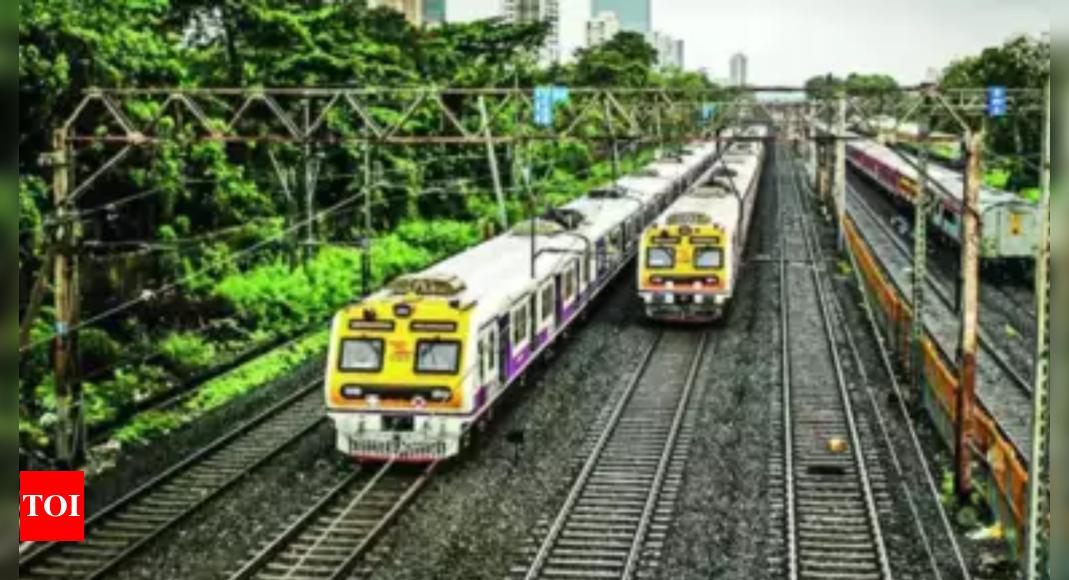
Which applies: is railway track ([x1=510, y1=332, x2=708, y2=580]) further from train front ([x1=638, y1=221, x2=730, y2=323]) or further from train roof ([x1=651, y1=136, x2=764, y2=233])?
train roof ([x1=651, y1=136, x2=764, y2=233])

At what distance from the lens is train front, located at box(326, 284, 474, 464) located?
18.4 metres

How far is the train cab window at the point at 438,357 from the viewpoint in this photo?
60.4 feet

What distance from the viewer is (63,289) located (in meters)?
18.5

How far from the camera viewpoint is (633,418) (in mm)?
22469

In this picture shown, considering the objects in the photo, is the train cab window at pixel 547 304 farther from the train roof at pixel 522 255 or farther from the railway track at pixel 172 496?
the railway track at pixel 172 496

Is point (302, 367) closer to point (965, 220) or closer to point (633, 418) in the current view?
point (633, 418)

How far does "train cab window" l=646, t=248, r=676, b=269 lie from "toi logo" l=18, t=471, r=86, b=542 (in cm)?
1572

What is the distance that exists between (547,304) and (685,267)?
20.0 ft

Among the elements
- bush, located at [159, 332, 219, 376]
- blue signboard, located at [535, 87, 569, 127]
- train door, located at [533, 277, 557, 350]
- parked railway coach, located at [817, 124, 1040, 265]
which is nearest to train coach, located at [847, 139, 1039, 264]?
parked railway coach, located at [817, 124, 1040, 265]

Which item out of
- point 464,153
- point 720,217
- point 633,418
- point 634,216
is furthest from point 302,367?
point 464,153

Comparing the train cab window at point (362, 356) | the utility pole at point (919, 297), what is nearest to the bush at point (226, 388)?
the train cab window at point (362, 356)

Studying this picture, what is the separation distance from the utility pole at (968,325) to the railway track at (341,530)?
771cm

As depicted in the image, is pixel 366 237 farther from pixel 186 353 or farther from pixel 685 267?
pixel 685 267

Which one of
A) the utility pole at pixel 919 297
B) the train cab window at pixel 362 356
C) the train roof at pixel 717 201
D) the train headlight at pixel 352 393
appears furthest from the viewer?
the train roof at pixel 717 201
